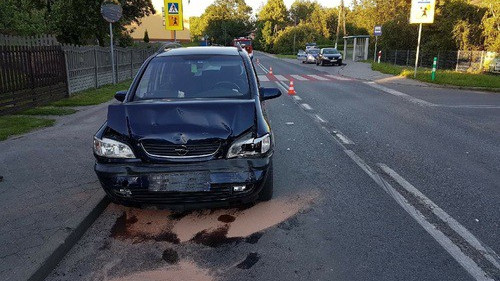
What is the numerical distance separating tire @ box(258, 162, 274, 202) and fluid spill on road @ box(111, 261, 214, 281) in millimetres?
1227

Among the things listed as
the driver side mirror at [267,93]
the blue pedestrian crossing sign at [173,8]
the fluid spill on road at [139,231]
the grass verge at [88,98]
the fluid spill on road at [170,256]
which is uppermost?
the blue pedestrian crossing sign at [173,8]

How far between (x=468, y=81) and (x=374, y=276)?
60.5ft

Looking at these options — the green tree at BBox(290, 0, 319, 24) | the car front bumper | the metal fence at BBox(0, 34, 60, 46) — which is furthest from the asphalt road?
the green tree at BBox(290, 0, 319, 24)

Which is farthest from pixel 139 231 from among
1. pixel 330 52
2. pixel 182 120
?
pixel 330 52

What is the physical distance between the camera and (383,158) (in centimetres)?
632

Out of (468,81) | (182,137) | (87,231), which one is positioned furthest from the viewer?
(468,81)

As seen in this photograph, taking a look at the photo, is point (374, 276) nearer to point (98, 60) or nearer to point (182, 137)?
point (182, 137)

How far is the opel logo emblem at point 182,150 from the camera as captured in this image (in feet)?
12.2

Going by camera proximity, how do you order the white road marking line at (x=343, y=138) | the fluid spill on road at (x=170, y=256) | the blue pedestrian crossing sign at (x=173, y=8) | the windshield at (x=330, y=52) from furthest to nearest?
the windshield at (x=330, y=52), the blue pedestrian crossing sign at (x=173, y=8), the white road marking line at (x=343, y=138), the fluid spill on road at (x=170, y=256)

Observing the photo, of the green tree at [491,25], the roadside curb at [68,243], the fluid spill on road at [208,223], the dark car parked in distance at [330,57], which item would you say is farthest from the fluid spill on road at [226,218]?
the dark car parked in distance at [330,57]

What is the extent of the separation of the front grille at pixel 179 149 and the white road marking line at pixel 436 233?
7.14 ft

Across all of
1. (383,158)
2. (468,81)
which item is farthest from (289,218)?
(468,81)

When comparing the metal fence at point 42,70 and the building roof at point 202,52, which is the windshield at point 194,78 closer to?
the building roof at point 202,52

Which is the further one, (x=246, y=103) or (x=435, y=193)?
(x=435, y=193)
